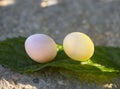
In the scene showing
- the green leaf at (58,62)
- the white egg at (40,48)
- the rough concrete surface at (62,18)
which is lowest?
the rough concrete surface at (62,18)

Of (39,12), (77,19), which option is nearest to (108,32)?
(77,19)

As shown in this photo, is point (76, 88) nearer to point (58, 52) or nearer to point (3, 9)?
point (58, 52)

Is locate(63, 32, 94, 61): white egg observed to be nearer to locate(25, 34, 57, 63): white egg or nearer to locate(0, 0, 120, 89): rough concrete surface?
locate(25, 34, 57, 63): white egg

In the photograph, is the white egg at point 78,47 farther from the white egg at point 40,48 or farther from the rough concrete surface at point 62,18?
the rough concrete surface at point 62,18

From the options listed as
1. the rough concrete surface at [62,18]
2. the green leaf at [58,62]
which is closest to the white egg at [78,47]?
the green leaf at [58,62]

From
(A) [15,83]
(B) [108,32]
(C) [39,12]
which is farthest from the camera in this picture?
(C) [39,12]

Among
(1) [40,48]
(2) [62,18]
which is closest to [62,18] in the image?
(2) [62,18]
